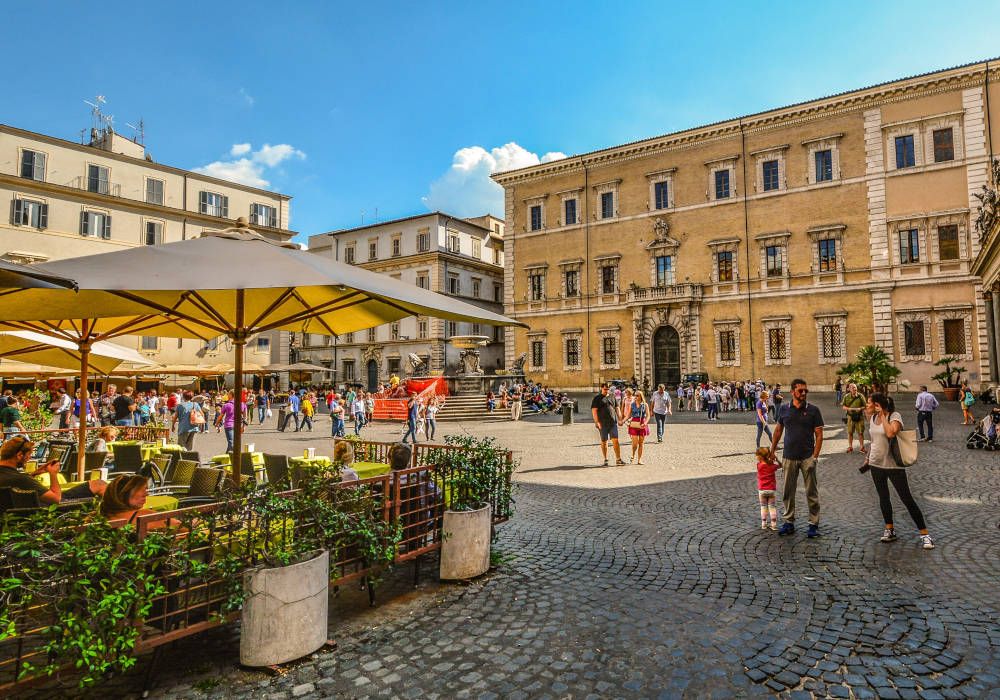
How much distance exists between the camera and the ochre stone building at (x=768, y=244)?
2909cm

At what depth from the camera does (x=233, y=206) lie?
4238cm

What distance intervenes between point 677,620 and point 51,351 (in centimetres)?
1038

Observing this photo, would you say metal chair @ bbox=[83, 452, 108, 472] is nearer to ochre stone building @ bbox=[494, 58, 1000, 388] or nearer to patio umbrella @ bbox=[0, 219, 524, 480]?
patio umbrella @ bbox=[0, 219, 524, 480]

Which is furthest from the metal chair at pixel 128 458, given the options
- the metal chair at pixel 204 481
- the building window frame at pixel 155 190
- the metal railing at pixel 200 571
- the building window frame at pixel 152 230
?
the building window frame at pixel 155 190

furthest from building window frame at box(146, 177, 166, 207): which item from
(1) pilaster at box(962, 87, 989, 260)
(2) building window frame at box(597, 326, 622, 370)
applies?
(1) pilaster at box(962, 87, 989, 260)

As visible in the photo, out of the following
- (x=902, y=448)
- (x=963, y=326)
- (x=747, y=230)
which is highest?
(x=747, y=230)

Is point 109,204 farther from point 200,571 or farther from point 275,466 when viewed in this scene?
point 200,571

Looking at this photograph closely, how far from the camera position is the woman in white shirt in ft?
19.5

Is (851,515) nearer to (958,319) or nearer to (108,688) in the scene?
(108,688)

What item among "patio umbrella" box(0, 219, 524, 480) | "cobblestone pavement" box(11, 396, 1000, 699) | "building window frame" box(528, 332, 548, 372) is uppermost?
"building window frame" box(528, 332, 548, 372)

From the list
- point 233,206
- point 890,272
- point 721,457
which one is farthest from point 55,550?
point 233,206

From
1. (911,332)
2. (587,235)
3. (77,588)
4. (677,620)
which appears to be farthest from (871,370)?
(77,588)

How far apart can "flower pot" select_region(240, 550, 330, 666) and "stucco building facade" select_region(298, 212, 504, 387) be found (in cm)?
4168

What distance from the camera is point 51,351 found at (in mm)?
9375
